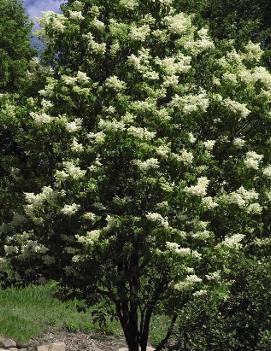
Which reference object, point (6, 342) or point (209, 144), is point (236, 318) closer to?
point (209, 144)

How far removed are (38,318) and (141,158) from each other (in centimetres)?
1190

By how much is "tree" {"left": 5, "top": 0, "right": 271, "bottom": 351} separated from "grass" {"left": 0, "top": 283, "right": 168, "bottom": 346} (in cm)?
655

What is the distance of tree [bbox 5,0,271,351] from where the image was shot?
12430mm

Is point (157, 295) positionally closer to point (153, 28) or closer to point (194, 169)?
point (194, 169)

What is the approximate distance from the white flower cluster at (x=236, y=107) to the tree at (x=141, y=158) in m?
0.03

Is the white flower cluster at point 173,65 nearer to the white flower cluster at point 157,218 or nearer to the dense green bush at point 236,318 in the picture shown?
the white flower cluster at point 157,218

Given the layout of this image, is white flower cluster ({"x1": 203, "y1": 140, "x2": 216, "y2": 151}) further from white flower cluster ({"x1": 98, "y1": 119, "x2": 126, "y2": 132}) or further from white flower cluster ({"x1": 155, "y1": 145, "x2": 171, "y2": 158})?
white flower cluster ({"x1": 98, "y1": 119, "x2": 126, "y2": 132})

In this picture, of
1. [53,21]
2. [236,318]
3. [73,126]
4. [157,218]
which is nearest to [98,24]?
[53,21]

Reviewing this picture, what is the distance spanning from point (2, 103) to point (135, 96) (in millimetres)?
3214

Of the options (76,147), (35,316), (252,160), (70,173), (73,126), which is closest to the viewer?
(70,173)

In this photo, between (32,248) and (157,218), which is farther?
(32,248)

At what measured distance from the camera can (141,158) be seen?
12.3m

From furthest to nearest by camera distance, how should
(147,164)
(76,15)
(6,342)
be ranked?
(6,342)
(76,15)
(147,164)

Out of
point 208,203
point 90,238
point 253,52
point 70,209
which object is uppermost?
point 253,52
